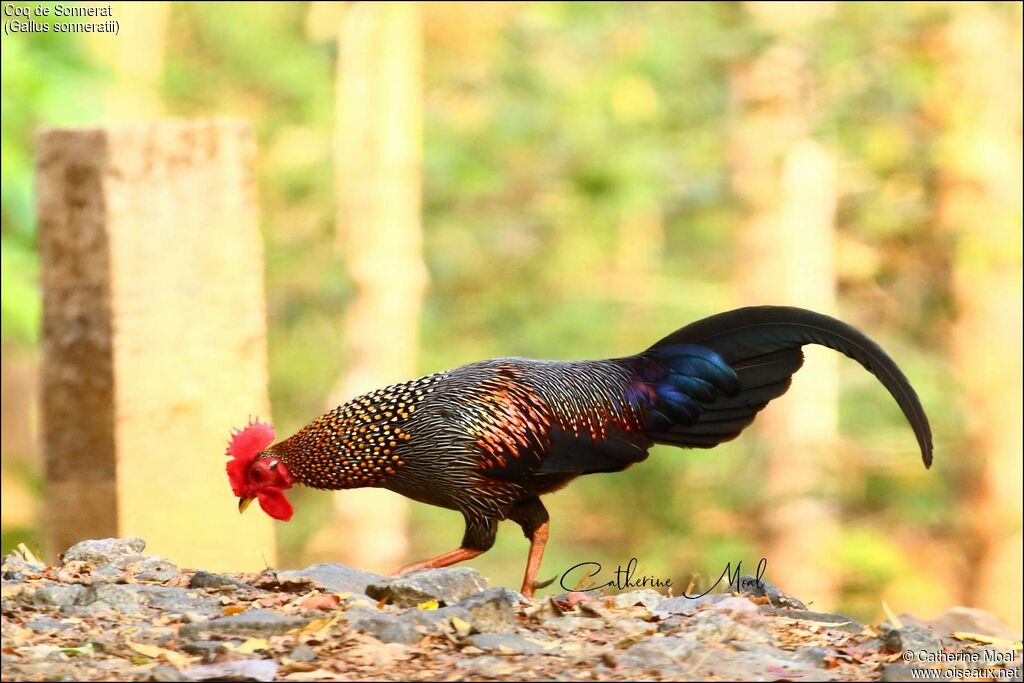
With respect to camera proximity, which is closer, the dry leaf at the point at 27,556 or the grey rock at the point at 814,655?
the grey rock at the point at 814,655

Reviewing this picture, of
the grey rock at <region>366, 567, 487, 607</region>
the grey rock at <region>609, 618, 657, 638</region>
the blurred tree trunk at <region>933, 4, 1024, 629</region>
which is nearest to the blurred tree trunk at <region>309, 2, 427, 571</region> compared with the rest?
the blurred tree trunk at <region>933, 4, 1024, 629</region>

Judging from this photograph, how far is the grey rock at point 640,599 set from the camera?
5.46 meters

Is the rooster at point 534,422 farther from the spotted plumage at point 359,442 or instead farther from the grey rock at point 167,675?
the grey rock at point 167,675

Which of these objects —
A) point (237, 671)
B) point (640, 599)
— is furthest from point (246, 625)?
point (640, 599)

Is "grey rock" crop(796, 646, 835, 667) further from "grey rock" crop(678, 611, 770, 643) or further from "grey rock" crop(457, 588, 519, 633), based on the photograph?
"grey rock" crop(457, 588, 519, 633)

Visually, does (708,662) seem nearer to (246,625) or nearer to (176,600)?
(246,625)

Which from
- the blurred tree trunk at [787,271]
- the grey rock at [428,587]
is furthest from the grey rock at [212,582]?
the blurred tree trunk at [787,271]

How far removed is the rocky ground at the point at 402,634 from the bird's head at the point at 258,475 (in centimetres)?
58

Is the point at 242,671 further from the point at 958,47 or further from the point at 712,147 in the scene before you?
the point at 712,147

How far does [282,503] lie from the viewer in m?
6.12

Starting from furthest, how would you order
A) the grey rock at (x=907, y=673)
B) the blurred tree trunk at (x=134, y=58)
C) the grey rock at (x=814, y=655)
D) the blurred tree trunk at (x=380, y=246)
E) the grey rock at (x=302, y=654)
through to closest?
the blurred tree trunk at (x=134, y=58) < the blurred tree trunk at (x=380, y=246) < the grey rock at (x=814, y=655) < the grey rock at (x=302, y=654) < the grey rock at (x=907, y=673)

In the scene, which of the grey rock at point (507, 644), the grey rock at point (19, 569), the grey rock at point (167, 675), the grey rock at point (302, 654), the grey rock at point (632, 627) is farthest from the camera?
the grey rock at point (19, 569)

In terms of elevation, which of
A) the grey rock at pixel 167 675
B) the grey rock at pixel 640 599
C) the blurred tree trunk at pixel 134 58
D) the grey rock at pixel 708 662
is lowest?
the grey rock at pixel 640 599

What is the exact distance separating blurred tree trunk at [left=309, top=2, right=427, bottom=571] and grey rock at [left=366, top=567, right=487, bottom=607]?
9.76m
